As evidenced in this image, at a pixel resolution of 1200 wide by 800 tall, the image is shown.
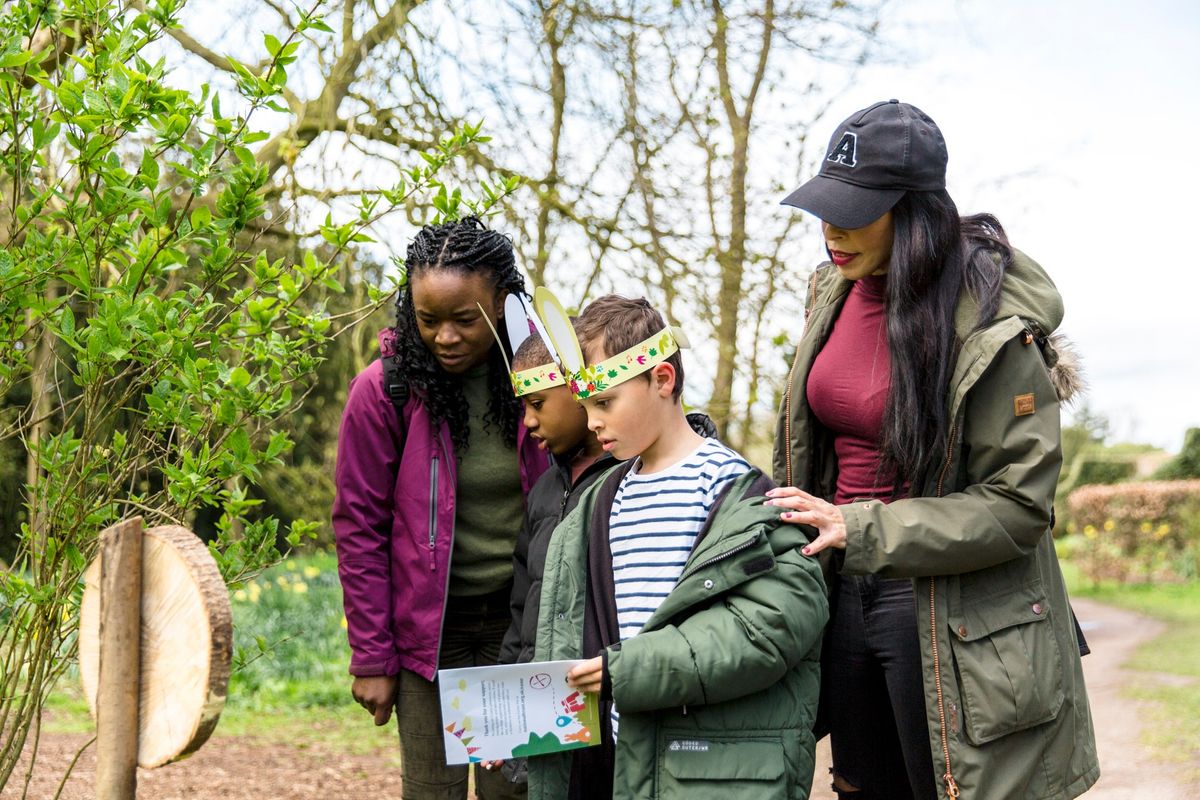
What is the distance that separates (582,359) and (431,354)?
0.52 m

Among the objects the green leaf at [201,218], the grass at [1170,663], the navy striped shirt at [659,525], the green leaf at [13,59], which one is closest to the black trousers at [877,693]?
the navy striped shirt at [659,525]

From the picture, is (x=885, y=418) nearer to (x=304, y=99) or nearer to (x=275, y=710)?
(x=304, y=99)

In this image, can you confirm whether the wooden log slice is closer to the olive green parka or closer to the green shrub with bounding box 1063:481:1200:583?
the olive green parka

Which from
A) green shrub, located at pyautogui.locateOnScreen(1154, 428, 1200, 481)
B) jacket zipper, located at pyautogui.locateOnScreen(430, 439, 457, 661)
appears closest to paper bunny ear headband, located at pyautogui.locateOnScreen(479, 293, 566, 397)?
jacket zipper, located at pyautogui.locateOnScreen(430, 439, 457, 661)

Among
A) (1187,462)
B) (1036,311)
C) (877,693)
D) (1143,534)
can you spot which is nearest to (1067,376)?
(1036,311)

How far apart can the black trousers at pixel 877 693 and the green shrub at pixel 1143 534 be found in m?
11.3

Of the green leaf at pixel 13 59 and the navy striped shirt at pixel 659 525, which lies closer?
the green leaf at pixel 13 59

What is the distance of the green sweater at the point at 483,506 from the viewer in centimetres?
285

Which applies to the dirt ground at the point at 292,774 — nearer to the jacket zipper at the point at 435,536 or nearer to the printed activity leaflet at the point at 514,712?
the jacket zipper at the point at 435,536

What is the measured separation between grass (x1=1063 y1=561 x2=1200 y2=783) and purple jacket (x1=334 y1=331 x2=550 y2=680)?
3.98m

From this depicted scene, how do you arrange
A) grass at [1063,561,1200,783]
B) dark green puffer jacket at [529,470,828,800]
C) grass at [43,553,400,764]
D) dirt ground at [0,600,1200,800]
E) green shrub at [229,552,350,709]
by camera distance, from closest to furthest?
dark green puffer jacket at [529,470,828,800], dirt ground at [0,600,1200,800], grass at [1063,561,1200,783], grass at [43,553,400,764], green shrub at [229,552,350,709]

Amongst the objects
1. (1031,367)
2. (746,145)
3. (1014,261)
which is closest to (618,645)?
(1031,367)

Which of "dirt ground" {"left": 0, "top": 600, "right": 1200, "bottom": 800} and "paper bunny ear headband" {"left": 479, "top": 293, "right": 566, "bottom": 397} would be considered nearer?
"paper bunny ear headband" {"left": 479, "top": 293, "right": 566, "bottom": 397}

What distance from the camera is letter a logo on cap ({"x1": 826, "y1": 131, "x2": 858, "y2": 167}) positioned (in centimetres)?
236
